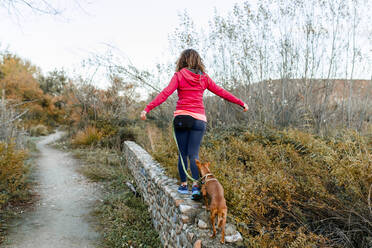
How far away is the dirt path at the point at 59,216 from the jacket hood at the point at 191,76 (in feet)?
9.62

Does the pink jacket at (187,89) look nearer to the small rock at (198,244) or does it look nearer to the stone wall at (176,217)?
the stone wall at (176,217)

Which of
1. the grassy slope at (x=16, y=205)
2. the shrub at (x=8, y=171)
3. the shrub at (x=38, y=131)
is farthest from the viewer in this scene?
the shrub at (x=38, y=131)

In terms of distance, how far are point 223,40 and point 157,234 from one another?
15.8 ft

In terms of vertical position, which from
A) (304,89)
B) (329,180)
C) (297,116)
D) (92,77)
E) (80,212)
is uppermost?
(92,77)

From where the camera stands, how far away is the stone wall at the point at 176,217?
85.8 inches

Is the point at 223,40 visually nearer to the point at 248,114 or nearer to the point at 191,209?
the point at 248,114

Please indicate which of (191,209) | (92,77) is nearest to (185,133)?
(191,209)

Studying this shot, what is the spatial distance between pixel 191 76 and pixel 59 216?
3.87 m

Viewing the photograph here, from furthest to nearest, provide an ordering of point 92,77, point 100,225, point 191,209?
1. point 92,77
2. point 100,225
3. point 191,209

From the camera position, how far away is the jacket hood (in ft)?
9.04

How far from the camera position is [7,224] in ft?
13.5

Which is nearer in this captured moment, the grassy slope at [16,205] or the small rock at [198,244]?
the small rock at [198,244]

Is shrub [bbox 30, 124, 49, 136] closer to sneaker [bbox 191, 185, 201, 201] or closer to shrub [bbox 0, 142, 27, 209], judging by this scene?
shrub [bbox 0, 142, 27, 209]

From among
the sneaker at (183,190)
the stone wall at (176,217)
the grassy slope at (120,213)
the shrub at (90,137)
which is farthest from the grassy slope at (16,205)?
the shrub at (90,137)
